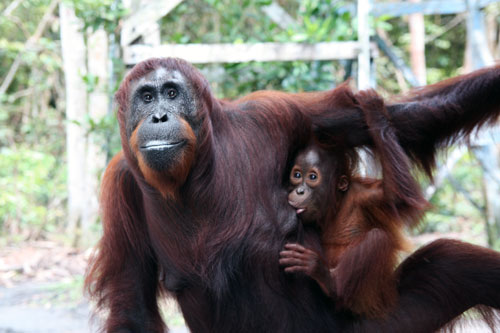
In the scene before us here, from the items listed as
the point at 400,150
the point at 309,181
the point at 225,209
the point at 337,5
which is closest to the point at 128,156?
the point at 225,209

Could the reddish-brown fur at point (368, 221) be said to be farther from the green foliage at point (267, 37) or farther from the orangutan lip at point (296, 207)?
the green foliage at point (267, 37)

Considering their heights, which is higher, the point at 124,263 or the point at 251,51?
the point at 251,51

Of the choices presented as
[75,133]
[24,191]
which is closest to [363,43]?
[75,133]

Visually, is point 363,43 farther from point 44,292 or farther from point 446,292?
point 44,292

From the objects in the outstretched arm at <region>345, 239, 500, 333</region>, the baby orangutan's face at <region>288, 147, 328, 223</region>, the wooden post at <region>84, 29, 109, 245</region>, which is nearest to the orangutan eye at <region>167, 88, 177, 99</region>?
the baby orangutan's face at <region>288, 147, 328, 223</region>

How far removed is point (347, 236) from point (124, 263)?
1271 millimetres

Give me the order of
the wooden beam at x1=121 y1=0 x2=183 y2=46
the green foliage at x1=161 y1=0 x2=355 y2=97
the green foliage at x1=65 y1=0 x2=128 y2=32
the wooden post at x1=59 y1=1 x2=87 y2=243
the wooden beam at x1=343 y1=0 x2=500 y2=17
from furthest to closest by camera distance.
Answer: the wooden post at x1=59 y1=1 x2=87 y2=243
the wooden beam at x1=343 y1=0 x2=500 y2=17
the green foliage at x1=65 y1=0 x2=128 y2=32
the green foliage at x1=161 y1=0 x2=355 y2=97
the wooden beam at x1=121 y1=0 x2=183 y2=46

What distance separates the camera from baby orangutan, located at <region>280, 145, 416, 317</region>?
2766 mm

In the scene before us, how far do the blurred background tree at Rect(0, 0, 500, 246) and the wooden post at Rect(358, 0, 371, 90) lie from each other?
358 mm

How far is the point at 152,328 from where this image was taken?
3.29 metres

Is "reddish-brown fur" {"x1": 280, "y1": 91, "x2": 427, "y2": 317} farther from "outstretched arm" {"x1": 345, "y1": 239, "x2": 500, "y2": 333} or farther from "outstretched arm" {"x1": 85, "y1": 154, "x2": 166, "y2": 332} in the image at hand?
"outstretched arm" {"x1": 85, "y1": 154, "x2": 166, "y2": 332}

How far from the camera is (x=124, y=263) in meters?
3.23

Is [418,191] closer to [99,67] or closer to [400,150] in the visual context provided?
[400,150]

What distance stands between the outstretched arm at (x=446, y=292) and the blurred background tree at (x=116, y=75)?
65.1 inches
